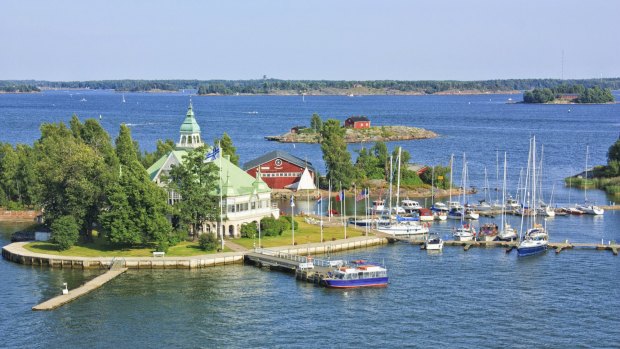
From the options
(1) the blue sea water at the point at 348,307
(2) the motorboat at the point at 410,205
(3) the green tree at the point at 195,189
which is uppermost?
(3) the green tree at the point at 195,189

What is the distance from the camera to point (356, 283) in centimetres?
7531

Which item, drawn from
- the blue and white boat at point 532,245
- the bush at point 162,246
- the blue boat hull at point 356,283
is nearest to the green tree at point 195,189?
the bush at point 162,246

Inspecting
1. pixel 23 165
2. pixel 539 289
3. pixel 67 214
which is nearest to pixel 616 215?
pixel 539 289

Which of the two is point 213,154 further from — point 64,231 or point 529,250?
point 529,250

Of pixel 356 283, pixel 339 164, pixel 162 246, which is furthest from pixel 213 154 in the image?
pixel 339 164

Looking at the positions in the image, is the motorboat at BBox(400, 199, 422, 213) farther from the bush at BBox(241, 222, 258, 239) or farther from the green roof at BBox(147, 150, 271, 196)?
the bush at BBox(241, 222, 258, 239)

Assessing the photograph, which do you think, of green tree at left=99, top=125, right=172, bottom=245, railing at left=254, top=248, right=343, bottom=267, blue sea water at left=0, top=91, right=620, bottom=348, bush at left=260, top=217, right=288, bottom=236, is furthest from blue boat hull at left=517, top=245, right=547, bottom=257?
green tree at left=99, top=125, right=172, bottom=245

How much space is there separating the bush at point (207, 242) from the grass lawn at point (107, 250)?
483 mm

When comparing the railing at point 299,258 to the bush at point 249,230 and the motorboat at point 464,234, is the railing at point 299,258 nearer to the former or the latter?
the bush at point 249,230

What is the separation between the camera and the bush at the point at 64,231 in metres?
83.8

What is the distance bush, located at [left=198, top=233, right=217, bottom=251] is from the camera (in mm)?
83875

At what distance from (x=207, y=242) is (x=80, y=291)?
15488 mm

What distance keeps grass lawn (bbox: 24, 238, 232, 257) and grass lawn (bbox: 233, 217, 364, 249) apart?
4.52 meters

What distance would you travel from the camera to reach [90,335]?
61844mm
